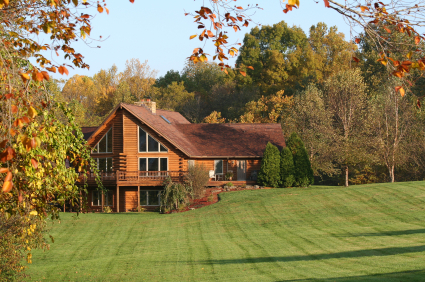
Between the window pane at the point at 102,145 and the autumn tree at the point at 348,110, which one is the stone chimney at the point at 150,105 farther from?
the autumn tree at the point at 348,110

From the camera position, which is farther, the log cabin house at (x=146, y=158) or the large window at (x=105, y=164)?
the large window at (x=105, y=164)

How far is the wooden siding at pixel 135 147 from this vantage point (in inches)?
1204

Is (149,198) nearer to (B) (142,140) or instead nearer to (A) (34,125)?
(B) (142,140)

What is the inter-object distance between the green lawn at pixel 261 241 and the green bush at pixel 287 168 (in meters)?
2.11

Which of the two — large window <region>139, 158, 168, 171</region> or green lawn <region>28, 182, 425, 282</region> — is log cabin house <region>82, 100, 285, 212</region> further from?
green lawn <region>28, 182, 425, 282</region>

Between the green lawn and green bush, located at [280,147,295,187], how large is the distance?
6.91 feet

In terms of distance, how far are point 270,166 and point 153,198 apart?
29.4 feet

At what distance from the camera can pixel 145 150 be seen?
3072 centimetres

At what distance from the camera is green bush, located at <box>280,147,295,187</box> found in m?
31.2

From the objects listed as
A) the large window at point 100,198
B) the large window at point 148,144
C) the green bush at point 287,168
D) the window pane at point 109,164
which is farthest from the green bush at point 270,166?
the large window at point 100,198

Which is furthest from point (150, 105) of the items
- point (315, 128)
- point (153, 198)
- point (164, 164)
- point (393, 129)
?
point (393, 129)

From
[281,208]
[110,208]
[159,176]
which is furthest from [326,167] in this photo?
[110,208]

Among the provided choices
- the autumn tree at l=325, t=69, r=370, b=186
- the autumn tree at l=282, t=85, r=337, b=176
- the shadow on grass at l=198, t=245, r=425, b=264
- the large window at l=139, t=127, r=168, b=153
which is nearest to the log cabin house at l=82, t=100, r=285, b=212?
the large window at l=139, t=127, r=168, b=153

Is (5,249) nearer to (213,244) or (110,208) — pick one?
(213,244)
